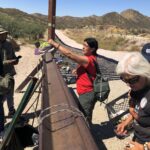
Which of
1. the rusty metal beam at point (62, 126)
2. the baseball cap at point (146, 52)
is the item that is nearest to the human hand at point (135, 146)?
the rusty metal beam at point (62, 126)

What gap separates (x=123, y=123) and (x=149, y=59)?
82cm

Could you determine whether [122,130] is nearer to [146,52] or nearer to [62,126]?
[62,126]

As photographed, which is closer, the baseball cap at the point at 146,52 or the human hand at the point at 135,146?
the human hand at the point at 135,146

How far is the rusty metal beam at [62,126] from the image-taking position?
3.47 m

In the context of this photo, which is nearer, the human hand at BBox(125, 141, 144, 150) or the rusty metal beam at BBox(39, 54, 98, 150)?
the human hand at BBox(125, 141, 144, 150)

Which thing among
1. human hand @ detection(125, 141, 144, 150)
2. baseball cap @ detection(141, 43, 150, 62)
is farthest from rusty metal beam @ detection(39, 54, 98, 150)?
baseball cap @ detection(141, 43, 150, 62)

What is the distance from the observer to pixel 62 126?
3996mm

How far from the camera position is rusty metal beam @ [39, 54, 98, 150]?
3475mm

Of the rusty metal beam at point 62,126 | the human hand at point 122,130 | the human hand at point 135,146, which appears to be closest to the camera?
the human hand at point 135,146

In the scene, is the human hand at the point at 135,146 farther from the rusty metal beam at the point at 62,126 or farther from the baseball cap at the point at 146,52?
the baseball cap at the point at 146,52

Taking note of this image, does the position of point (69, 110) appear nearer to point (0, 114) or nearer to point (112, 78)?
point (0, 114)

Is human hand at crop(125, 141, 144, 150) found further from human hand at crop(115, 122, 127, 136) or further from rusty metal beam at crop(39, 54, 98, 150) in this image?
human hand at crop(115, 122, 127, 136)

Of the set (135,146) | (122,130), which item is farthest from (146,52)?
(135,146)

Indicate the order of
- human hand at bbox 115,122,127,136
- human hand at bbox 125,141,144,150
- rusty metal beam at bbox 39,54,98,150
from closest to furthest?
human hand at bbox 125,141,144,150 → rusty metal beam at bbox 39,54,98,150 → human hand at bbox 115,122,127,136
